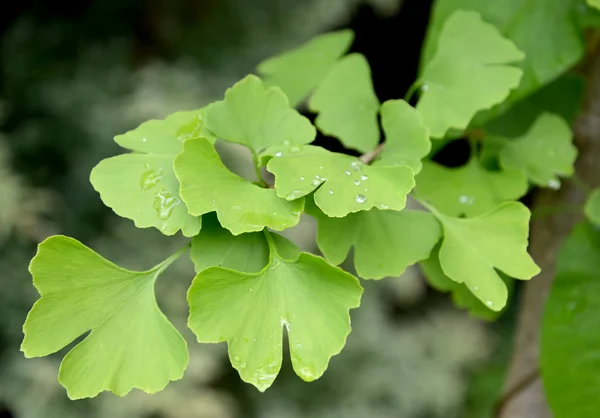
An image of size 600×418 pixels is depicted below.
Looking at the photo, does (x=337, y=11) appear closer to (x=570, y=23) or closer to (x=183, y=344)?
(x=570, y=23)

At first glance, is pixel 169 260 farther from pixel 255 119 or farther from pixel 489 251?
pixel 489 251

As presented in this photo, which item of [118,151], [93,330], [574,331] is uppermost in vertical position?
[93,330]

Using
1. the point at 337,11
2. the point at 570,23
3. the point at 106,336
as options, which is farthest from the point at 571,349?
the point at 337,11

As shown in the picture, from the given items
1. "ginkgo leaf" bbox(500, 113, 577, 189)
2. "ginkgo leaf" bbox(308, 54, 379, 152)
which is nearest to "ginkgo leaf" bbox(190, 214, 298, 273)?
"ginkgo leaf" bbox(308, 54, 379, 152)

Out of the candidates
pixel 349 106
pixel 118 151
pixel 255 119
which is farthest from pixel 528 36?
pixel 118 151

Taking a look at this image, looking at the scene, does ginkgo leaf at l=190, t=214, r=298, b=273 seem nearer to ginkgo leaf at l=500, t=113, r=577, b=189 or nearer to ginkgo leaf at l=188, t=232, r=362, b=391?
ginkgo leaf at l=188, t=232, r=362, b=391

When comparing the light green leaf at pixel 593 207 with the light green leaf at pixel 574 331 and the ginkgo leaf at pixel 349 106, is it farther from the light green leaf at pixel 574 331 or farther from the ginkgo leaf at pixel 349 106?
the ginkgo leaf at pixel 349 106
